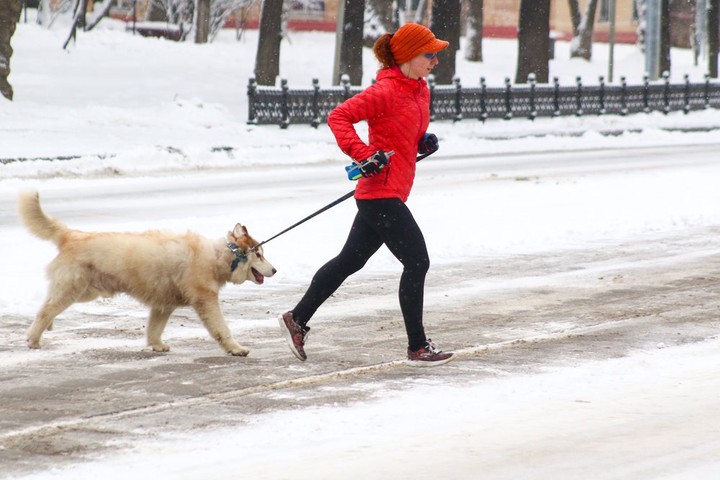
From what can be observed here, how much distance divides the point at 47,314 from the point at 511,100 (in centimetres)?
3112

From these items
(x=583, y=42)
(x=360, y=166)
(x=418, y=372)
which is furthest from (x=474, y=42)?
(x=360, y=166)

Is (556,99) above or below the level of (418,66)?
above

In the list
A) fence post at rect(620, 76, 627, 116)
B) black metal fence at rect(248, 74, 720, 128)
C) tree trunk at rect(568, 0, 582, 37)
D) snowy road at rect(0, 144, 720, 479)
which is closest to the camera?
snowy road at rect(0, 144, 720, 479)

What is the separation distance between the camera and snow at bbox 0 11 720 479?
222 inches

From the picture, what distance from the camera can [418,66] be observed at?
732 cm

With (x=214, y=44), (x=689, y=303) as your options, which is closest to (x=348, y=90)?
(x=214, y=44)

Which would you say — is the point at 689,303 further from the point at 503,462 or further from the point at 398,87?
the point at 503,462

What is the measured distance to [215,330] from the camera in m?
7.71

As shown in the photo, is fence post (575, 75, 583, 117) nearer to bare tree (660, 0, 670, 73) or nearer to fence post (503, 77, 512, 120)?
fence post (503, 77, 512, 120)

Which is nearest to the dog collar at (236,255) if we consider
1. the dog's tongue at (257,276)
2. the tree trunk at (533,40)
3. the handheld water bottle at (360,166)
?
the dog's tongue at (257,276)

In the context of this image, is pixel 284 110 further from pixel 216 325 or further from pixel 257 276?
pixel 216 325

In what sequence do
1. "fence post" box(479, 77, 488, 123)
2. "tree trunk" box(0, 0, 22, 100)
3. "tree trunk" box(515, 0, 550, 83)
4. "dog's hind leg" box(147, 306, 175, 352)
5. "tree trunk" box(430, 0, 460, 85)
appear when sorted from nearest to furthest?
"dog's hind leg" box(147, 306, 175, 352)
"tree trunk" box(0, 0, 22, 100)
"fence post" box(479, 77, 488, 123)
"tree trunk" box(430, 0, 460, 85)
"tree trunk" box(515, 0, 550, 83)

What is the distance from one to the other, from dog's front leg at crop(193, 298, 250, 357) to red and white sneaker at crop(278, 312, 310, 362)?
11.2 inches

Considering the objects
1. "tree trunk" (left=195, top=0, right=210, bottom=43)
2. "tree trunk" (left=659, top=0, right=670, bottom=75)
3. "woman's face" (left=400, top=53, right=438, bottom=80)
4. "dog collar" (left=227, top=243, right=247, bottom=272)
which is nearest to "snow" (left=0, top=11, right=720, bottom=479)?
"dog collar" (left=227, top=243, right=247, bottom=272)
